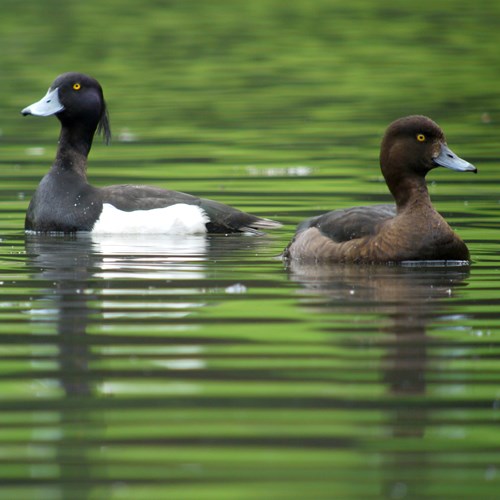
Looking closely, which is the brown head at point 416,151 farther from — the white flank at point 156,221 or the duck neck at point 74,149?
the duck neck at point 74,149

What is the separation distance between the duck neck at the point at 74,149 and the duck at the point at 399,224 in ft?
12.0

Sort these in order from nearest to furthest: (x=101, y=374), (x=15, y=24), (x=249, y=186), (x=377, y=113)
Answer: (x=101, y=374), (x=249, y=186), (x=377, y=113), (x=15, y=24)

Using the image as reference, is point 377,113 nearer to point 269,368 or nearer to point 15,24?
point 269,368

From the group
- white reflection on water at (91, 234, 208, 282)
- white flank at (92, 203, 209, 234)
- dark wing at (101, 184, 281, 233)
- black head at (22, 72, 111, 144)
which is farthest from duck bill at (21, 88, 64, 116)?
white reflection on water at (91, 234, 208, 282)

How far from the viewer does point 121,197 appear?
13.6 meters

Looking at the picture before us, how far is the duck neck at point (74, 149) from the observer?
1454cm

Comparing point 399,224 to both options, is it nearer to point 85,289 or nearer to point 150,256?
point 150,256

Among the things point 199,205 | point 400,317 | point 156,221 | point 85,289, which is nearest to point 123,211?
point 156,221

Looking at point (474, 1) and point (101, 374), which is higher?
point (101, 374)

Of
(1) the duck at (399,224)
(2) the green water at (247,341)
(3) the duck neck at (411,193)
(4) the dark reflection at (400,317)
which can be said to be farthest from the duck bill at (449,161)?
(4) the dark reflection at (400,317)

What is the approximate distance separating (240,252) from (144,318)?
3.72 metres

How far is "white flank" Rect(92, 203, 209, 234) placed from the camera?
43.9 feet

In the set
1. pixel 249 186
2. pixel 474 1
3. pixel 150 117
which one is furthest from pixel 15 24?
pixel 249 186

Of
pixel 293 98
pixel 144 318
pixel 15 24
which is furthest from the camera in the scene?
pixel 15 24
